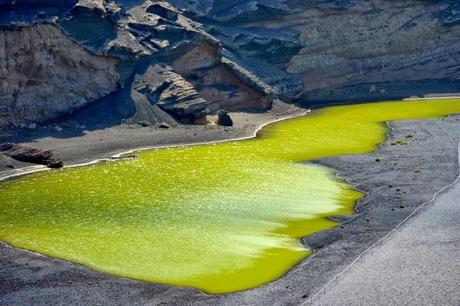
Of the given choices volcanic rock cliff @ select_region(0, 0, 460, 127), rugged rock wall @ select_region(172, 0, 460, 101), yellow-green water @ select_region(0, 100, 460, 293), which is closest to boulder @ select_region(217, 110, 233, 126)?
volcanic rock cliff @ select_region(0, 0, 460, 127)

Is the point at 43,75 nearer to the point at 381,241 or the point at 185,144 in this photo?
the point at 185,144

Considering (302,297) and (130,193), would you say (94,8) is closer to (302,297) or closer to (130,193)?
(130,193)

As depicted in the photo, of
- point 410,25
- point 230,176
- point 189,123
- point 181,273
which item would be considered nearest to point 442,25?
point 410,25

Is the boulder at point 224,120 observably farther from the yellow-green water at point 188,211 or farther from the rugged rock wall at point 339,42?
the rugged rock wall at point 339,42

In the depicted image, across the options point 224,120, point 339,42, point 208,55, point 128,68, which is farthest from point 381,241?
point 339,42

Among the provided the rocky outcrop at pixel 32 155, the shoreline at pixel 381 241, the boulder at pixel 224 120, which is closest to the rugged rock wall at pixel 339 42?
the boulder at pixel 224 120

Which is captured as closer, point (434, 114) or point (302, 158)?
point (302, 158)
